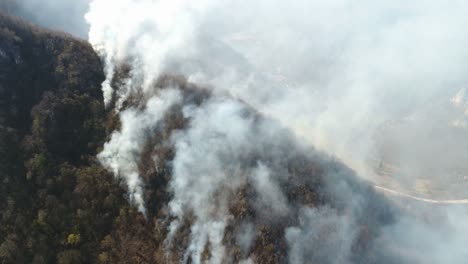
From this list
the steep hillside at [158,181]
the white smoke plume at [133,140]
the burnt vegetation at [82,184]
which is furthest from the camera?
the white smoke plume at [133,140]

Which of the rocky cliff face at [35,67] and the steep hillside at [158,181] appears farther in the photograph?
the rocky cliff face at [35,67]

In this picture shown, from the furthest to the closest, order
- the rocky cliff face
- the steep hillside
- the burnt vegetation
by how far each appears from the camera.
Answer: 1. the rocky cliff face
2. the steep hillside
3. the burnt vegetation

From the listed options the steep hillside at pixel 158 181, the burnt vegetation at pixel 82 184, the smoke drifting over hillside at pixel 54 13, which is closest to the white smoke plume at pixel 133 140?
the steep hillside at pixel 158 181

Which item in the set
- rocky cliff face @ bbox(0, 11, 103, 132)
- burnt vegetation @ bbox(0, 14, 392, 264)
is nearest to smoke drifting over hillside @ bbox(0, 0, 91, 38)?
rocky cliff face @ bbox(0, 11, 103, 132)

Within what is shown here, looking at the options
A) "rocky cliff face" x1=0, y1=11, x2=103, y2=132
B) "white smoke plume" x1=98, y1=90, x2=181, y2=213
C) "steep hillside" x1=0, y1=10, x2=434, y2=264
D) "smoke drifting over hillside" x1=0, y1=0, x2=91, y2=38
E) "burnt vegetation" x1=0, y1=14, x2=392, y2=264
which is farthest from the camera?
"smoke drifting over hillside" x1=0, y1=0, x2=91, y2=38

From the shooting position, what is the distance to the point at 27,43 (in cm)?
11206

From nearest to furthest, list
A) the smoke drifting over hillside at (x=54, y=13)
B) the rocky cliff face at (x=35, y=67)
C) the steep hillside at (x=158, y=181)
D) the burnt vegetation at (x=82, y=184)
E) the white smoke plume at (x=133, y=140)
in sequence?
the burnt vegetation at (x=82, y=184), the steep hillside at (x=158, y=181), the white smoke plume at (x=133, y=140), the rocky cliff face at (x=35, y=67), the smoke drifting over hillside at (x=54, y=13)

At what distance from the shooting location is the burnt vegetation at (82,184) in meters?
80.2

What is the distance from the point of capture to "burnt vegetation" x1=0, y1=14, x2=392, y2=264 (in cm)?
8019

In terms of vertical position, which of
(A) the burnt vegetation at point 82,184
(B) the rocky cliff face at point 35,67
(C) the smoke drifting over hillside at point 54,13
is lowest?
(A) the burnt vegetation at point 82,184

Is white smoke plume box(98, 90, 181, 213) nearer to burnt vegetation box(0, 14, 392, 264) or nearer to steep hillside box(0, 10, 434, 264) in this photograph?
steep hillside box(0, 10, 434, 264)

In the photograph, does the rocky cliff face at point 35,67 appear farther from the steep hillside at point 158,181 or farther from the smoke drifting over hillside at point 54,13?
the smoke drifting over hillside at point 54,13

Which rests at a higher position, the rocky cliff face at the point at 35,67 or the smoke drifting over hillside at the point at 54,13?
the smoke drifting over hillside at the point at 54,13

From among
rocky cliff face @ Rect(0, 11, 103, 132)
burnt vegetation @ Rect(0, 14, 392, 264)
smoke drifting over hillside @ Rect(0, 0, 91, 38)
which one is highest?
smoke drifting over hillside @ Rect(0, 0, 91, 38)
